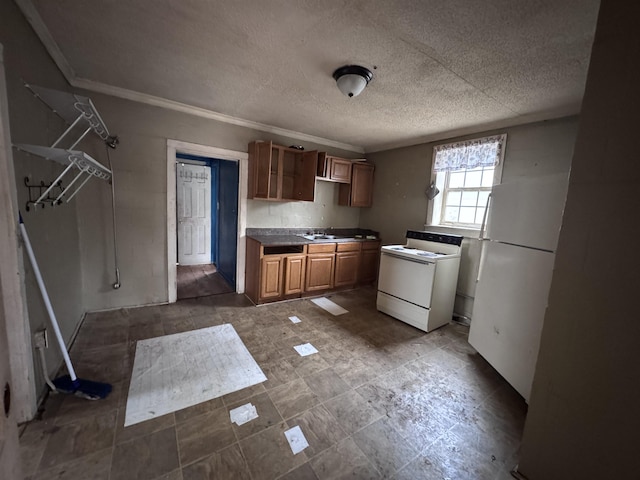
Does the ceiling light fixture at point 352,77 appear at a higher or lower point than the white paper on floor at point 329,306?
higher

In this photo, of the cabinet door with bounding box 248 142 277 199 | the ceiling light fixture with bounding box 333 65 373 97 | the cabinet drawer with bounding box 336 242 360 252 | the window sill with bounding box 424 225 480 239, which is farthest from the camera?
the cabinet drawer with bounding box 336 242 360 252

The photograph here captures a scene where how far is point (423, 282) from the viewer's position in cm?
288

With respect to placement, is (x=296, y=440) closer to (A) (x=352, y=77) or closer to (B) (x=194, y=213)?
(A) (x=352, y=77)

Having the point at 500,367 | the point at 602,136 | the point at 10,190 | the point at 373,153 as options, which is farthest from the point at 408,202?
the point at 10,190

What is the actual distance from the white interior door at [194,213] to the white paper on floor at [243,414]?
160 inches

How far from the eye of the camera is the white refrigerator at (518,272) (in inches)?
69.5

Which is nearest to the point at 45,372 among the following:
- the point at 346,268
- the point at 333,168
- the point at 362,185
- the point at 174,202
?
the point at 174,202

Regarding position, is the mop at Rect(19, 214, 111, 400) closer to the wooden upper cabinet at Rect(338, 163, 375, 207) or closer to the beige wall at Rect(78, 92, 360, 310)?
the beige wall at Rect(78, 92, 360, 310)

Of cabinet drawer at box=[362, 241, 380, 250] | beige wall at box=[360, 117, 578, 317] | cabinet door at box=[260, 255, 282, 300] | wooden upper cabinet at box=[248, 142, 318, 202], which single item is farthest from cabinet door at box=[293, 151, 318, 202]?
beige wall at box=[360, 117, 578, 317]

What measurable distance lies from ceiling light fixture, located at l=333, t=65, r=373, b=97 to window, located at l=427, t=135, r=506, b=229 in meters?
1.86

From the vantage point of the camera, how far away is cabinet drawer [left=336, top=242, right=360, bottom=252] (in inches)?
155

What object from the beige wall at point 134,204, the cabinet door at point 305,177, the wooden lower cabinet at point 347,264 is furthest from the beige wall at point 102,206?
the wooden lower cabinet at point 347,264

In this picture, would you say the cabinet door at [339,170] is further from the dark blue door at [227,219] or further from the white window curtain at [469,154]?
the dark blue door at [227,219]

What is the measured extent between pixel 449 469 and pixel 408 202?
3236 millimetres
